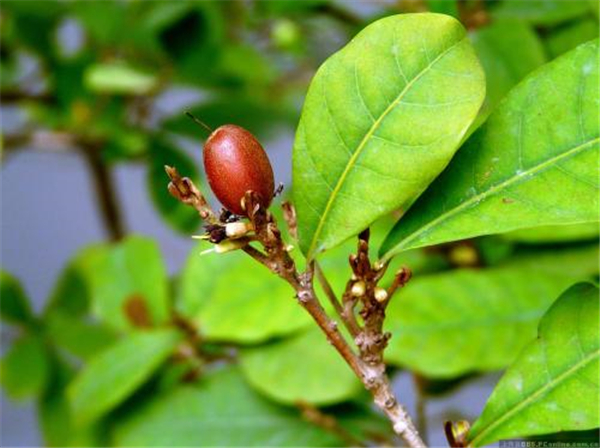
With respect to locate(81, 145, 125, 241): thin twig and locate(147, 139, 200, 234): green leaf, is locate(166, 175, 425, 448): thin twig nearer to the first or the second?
locate(147, 139, 200, 234): green leaf

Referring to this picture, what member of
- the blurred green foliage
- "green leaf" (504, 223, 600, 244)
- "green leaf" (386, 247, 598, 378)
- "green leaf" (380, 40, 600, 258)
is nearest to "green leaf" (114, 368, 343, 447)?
the blurred green foliage

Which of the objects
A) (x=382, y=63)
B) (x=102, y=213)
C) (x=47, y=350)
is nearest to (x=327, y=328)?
(x=382, y=63)

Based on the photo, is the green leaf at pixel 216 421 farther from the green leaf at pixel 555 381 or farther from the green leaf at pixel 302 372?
the green leaf at pixel 555 381

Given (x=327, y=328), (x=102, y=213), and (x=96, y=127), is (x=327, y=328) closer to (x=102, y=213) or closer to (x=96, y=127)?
(x=96, y=127)

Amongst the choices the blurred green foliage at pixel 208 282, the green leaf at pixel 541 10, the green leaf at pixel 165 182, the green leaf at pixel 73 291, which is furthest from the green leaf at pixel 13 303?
the green leaf at pixel 541 10

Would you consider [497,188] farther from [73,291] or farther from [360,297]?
[73,291]

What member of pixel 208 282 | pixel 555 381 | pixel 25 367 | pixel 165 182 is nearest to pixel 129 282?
pixel 208 282
